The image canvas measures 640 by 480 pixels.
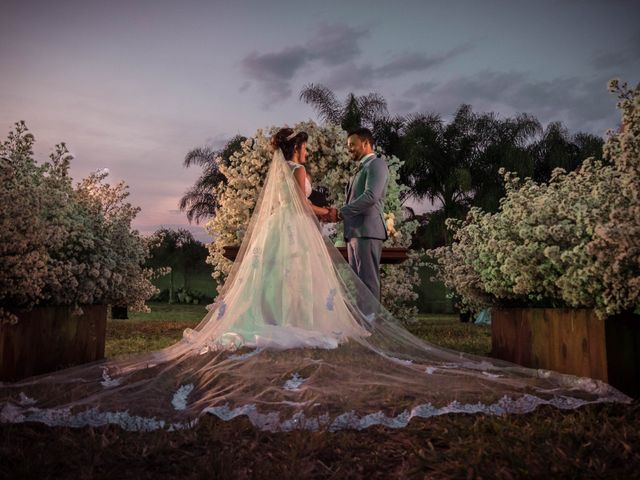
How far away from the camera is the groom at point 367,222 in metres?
7.17

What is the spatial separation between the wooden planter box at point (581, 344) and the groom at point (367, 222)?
212cm

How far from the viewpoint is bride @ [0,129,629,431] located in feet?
11.6

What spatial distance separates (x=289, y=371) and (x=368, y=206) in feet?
10.7

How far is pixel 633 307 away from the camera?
408cm

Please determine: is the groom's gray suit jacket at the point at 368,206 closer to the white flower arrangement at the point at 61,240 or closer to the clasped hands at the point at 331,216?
the clasped hands at the point at 331,216

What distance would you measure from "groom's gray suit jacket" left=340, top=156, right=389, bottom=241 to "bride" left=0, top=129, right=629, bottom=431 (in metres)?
0.77

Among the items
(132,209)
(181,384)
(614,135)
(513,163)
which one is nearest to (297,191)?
(132,209)

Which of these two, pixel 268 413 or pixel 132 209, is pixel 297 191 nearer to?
pixel 132 209

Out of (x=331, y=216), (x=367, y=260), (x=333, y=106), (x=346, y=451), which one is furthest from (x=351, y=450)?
(x=333, y=106)

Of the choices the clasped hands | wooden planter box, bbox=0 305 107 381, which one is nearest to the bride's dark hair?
the clasped hands

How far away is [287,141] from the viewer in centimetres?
740

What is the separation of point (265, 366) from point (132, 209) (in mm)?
3107

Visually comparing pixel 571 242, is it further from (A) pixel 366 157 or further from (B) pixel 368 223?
(A) pixel 366 157

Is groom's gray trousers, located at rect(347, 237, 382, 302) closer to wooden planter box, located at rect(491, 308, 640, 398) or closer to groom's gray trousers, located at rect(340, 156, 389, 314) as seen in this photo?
groom's gray trousers, located at rect(340, 156, 389, 314)
